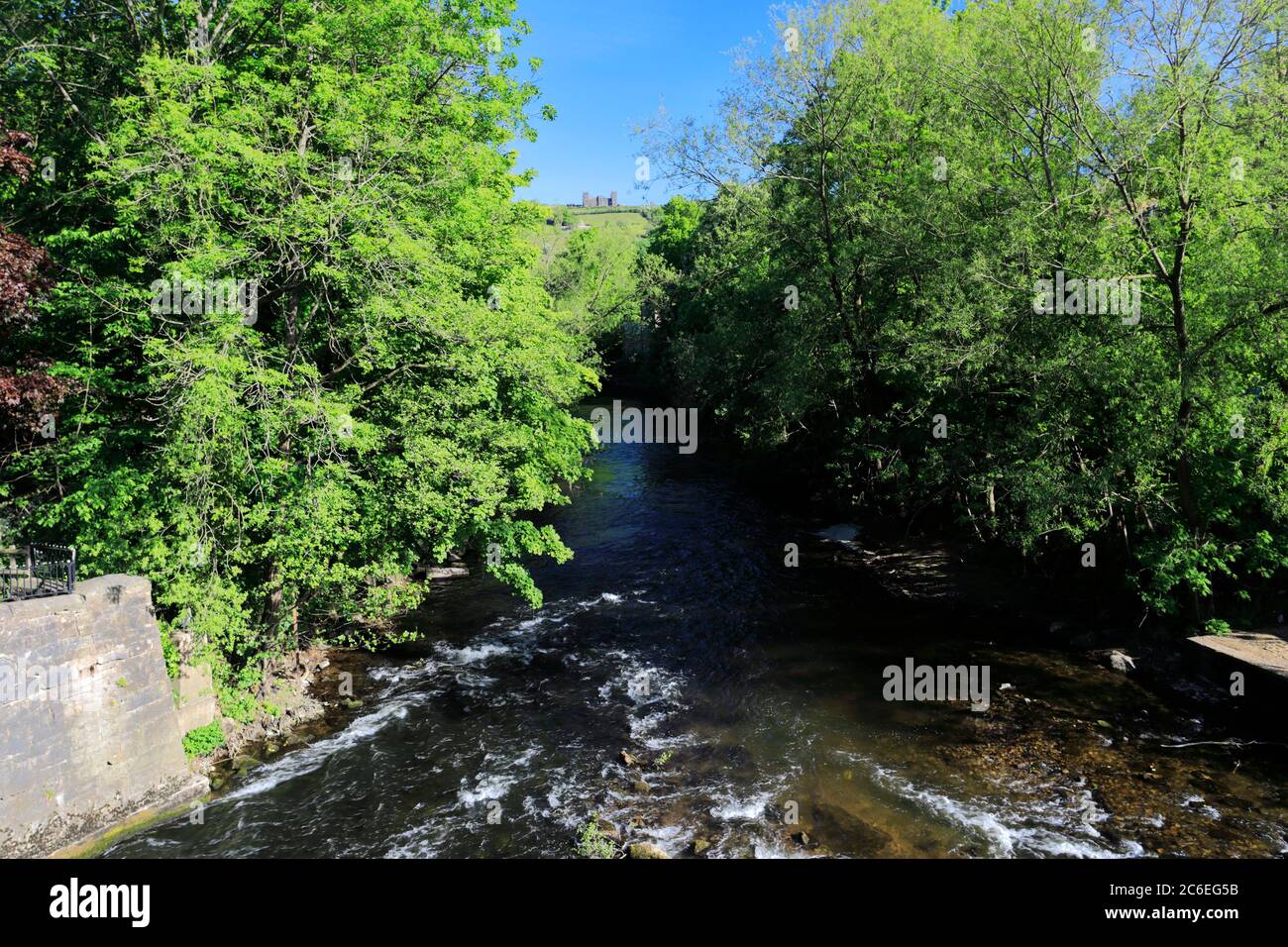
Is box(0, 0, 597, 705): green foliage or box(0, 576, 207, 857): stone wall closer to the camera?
box(0, 576, 207, 857): stone wall

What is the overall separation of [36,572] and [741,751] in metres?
11.3

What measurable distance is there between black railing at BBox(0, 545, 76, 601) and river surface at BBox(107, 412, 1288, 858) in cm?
374

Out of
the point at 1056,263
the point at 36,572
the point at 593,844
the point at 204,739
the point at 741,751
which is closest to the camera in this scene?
the point at 593,844

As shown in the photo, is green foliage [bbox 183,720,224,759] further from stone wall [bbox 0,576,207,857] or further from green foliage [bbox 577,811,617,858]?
green foliage [bbox 577,811,617,858]

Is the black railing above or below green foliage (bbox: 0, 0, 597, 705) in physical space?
below

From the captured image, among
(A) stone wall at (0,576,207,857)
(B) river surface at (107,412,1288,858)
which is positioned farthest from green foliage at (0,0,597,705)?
(B) river surface at (107,412,1288,858)

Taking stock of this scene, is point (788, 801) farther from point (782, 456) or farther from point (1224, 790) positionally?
point (782, 456)

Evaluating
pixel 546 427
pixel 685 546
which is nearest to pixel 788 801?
pixel 546 427

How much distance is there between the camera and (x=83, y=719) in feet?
31.7

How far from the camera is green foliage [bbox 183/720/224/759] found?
449 inches

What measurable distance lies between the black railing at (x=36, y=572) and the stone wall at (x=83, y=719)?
0.34 meters

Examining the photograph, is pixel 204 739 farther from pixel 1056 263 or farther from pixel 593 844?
pixel 1056 263

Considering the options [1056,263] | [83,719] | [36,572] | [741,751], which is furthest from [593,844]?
[1056,263]

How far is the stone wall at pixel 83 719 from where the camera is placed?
892 cm
